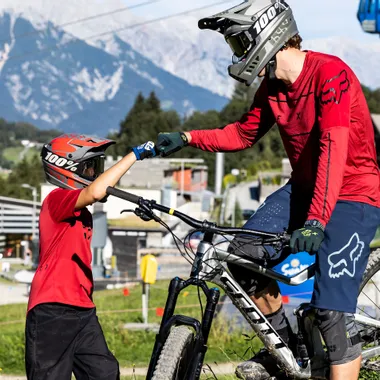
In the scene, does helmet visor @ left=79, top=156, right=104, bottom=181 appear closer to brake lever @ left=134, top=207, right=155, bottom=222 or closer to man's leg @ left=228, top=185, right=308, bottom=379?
brake lever @ left=134, top=207, right=155, bottom=222

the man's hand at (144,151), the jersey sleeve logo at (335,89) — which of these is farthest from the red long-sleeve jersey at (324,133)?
the man's hand at (144,151)

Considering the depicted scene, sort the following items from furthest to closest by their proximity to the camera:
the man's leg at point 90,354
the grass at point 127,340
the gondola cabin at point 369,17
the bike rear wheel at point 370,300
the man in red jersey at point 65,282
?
1. the gondola cabin at point 369,17
2. the grass at point 127,340
3. the bike rear wheel at point 370,300
4. the man's leg at point 90,354
5. the man in red jersey at point 65,282

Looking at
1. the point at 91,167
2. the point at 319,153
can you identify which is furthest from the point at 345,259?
the point at 91,167

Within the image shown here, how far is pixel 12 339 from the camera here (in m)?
11.4

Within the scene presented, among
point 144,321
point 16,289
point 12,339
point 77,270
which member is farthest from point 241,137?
point 16,289

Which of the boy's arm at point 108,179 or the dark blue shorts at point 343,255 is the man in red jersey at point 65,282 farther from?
the dark blue shorts at point 343,255

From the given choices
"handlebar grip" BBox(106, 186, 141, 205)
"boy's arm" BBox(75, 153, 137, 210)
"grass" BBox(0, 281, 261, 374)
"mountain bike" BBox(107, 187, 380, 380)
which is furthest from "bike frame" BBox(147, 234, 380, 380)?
"grass" BBox(0, 281, 261, 374)

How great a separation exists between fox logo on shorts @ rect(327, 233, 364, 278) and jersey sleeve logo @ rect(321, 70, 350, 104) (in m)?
0.72

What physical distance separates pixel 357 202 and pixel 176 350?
4.01 feet

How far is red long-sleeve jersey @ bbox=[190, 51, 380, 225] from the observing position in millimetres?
4207

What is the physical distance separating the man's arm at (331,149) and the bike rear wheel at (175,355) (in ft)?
2.73

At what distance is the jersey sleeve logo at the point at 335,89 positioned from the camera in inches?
168

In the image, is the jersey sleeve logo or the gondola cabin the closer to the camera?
the jersey sleeve logo

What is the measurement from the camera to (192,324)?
14.1 ft
